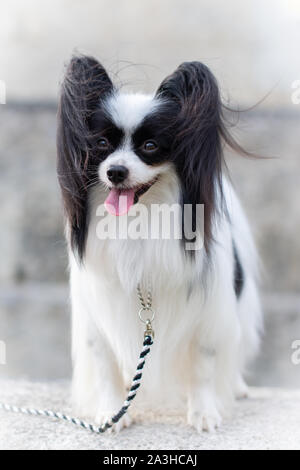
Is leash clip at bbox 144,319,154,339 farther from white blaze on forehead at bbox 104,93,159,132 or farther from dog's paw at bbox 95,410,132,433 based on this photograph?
white blaze on forehead at bbox 104,93,159,132

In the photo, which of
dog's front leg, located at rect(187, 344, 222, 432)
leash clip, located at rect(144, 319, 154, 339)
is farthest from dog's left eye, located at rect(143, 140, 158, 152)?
dog's front leg, located at rect(187, 344, 222, 432)

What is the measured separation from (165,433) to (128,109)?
1.02m

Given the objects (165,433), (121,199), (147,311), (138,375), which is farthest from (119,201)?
(165,433)

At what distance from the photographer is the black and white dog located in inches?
60.2

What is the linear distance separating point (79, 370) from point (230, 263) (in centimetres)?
68

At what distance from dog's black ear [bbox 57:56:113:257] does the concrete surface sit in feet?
2.17

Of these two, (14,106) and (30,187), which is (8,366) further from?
(14,106)

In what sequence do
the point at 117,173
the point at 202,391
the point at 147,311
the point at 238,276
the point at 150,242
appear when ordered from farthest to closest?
1. the point at 238,276
2. the point at 202,391
3. the point at 147,311
4. the point at 150,242
5. the point at 117,173

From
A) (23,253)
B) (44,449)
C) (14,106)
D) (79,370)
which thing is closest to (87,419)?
(79,370)

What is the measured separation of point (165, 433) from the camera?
5.74 ft

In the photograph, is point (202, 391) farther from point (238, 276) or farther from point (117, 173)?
point (117, 173)

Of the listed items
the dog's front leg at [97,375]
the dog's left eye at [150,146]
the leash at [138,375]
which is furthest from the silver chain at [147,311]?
the dog's left eye at [150,146]

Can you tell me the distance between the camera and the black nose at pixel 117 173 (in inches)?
58.2

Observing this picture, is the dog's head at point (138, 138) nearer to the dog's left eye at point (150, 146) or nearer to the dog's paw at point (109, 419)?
the dog's left eye at point (150, 146)
